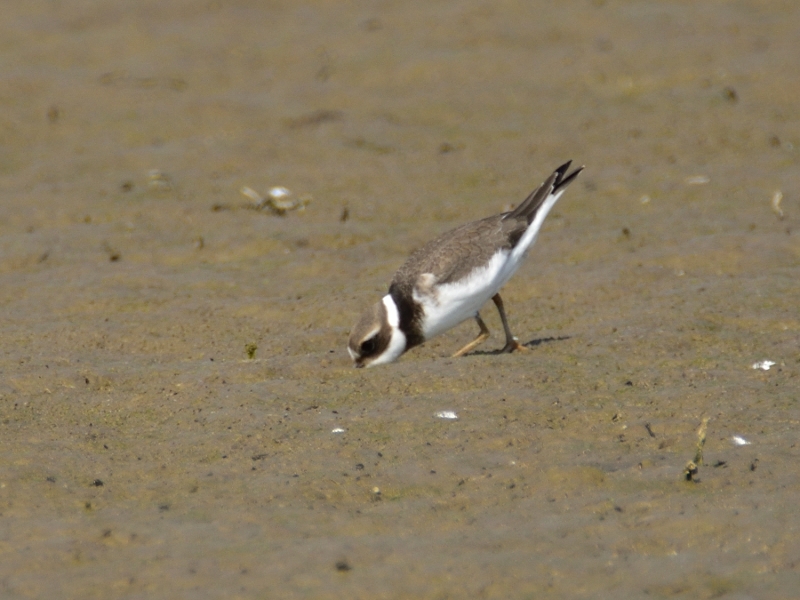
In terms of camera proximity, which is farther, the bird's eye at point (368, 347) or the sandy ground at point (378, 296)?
the bird's eye at point (368, 347)

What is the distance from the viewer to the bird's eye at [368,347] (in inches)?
265

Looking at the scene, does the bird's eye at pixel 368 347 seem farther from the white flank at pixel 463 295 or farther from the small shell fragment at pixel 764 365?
the small shell fragment at pixel 764 365

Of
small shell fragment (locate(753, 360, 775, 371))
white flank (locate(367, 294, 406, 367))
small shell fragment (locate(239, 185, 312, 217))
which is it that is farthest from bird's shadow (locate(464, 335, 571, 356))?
small shell fragment (locate(239, 185, 312, 217))

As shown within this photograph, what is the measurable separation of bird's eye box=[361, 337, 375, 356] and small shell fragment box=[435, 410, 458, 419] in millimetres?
1185

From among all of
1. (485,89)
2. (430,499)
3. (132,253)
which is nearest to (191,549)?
(430,499)

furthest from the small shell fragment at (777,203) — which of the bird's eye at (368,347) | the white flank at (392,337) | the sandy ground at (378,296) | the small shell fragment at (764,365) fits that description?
the bird's eye at (368,347)

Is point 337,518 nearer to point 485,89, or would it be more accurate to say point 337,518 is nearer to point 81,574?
point 81,574

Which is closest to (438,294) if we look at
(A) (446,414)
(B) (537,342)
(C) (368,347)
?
(C) (368,347)

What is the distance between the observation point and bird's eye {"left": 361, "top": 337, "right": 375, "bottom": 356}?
673 centimetres

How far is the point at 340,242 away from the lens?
9.28 meters

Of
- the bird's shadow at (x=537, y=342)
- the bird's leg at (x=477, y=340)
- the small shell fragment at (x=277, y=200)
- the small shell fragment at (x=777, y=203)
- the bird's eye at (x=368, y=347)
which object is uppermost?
the bird's eye at (x=368, y=347)

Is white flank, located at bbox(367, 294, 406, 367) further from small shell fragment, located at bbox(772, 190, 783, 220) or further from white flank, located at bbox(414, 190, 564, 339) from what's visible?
small shell fragment, located at bbox(772, 190, 783, 220)

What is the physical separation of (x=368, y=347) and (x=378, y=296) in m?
1.25

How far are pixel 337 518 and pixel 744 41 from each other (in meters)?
10.9
